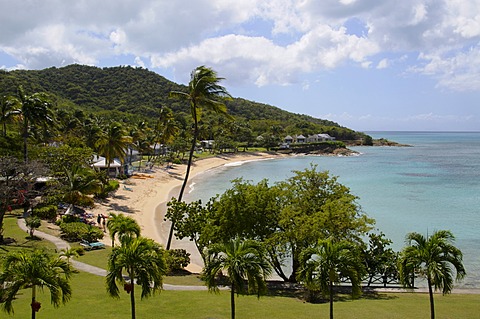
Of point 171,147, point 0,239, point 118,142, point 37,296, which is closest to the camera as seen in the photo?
point 37,296

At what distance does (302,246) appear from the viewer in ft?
57.1

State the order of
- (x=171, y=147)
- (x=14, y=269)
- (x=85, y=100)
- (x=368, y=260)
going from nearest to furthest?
(x=14, y=269) → (x=368, y=260) → (x=171, y=147) → (x=85, y=100)

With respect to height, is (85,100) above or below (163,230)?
above

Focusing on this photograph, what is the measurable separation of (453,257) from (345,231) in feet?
21.4

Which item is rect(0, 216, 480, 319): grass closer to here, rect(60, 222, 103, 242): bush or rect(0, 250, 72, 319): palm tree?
rect(0, 250, 72, 319): palm tree

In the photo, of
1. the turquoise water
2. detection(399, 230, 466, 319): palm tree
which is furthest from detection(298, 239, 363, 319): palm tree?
the turquoise water

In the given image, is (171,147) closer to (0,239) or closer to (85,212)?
(85,212)

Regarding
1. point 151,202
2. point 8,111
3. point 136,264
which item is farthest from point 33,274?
point 151,202

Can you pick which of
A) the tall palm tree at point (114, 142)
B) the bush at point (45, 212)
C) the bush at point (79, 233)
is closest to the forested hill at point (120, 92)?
the tall palm tree at point (114, 142)

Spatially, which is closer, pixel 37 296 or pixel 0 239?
pixel 37 296

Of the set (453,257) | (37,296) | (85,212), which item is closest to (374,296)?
(453,257)

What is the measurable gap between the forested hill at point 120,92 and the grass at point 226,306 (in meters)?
98.1

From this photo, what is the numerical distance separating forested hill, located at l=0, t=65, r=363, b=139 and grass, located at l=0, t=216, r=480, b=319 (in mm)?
98133

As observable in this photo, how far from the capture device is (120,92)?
15612cm
